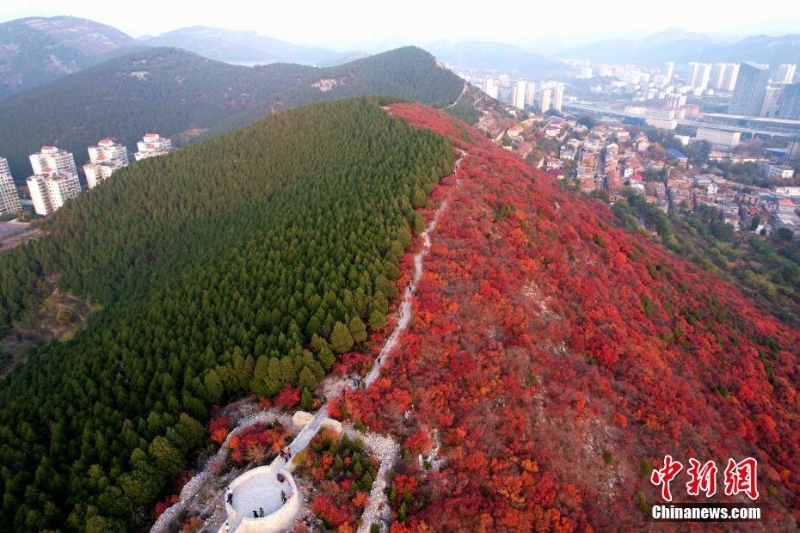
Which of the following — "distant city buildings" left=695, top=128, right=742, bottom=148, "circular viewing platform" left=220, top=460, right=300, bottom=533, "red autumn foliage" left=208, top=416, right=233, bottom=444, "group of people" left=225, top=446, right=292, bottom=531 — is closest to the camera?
"circular viewing platform" left=220, top=460, right=300, bottom=533

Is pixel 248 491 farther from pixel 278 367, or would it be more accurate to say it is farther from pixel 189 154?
pixel 189 154

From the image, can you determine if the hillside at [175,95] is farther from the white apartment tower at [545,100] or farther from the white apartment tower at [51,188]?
the white apartment tower at [545,100]

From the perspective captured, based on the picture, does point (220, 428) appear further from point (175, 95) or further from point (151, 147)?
point (175, 95)

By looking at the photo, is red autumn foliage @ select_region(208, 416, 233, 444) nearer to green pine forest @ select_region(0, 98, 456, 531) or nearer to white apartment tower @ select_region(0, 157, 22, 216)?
green pine forest @ select_region(0, 98, 456, 531)

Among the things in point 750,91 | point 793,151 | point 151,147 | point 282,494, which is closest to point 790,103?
point 750,91

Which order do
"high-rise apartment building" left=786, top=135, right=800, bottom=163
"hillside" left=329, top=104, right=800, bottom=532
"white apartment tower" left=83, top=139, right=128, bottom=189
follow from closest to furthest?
"hillside" left=329, top=104, right=800, bottom=532 → "white apartment tower" left=83, top=139, right=128, bottom=189 → "high-rise apartment building" left=786, top=135, right=800, bottom=163

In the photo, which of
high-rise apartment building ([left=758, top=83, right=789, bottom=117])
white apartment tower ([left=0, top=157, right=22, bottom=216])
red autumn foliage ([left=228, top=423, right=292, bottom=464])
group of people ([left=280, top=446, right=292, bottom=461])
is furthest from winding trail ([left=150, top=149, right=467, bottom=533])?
high-rise apartment building ([left=758, top=83, right=789, bottom=117])
